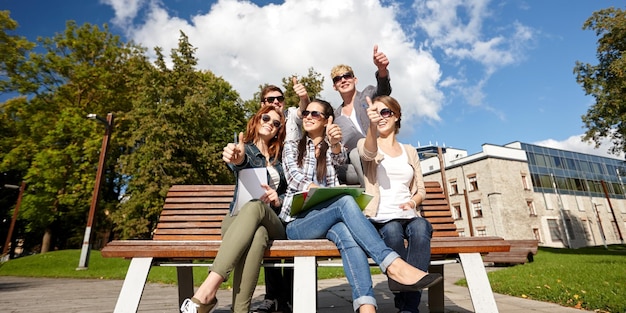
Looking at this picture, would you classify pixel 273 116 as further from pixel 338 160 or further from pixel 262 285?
pixel 262 285

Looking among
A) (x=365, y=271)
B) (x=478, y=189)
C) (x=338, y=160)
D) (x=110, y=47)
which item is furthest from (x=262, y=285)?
(x=478, y=189)

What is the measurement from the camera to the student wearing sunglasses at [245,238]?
2.29m

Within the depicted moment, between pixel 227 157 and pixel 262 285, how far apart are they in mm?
4896

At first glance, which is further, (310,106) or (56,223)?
(56,223)

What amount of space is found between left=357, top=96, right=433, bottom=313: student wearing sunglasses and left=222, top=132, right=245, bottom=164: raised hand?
3.26 feet

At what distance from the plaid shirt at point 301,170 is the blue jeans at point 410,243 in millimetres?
685

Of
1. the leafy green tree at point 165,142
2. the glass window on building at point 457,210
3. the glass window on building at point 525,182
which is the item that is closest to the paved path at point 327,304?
the leafy green tree at point 165,142

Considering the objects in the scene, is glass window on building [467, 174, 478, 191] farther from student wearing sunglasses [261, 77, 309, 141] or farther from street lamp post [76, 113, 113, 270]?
student wearing sunglasses [261, 77, 309, 141]

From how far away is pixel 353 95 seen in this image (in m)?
4.16

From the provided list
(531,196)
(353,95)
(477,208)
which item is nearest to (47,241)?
(353,95)

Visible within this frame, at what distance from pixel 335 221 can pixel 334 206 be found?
111mm

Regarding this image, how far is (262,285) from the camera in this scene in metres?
6.95

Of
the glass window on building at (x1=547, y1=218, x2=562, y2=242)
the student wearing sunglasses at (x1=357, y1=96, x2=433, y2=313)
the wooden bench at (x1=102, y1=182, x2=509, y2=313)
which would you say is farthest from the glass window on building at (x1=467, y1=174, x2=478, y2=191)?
the wooden bench at (x1=102, y1=182, x2=509, y2=313)

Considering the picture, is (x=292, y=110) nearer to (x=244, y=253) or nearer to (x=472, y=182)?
(x=244, y=253)
